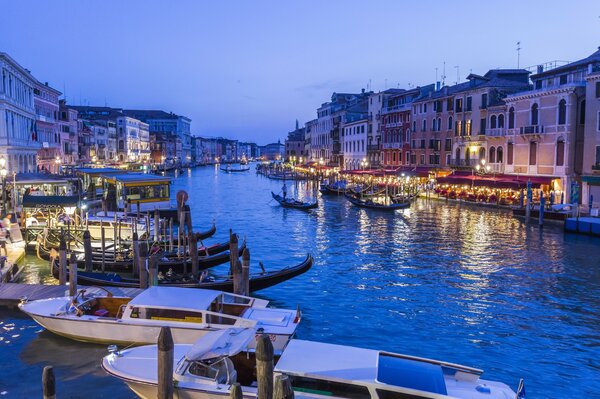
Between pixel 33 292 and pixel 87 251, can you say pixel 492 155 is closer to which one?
pixel 87 251

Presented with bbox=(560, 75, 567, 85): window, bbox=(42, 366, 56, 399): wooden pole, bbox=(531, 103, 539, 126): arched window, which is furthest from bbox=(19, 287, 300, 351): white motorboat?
bbox=(560, 75, 567, 85): window

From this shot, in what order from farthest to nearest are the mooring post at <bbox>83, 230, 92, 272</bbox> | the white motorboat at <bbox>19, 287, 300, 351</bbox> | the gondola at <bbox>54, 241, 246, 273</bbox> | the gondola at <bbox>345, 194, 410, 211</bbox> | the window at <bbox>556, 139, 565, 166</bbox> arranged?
the gondola at <bbox>345, 194, 410, 211</bbox> < the window at <bbox>556, 139, 565, 166</bbox> < the gondola at <bbox>54, 241, 246, 273</bbox> < the mooring post at <bbox>83, 230, 92, 272</bbox> < the white motorboat at <bbox>19, 287, 300, 351</bbox>

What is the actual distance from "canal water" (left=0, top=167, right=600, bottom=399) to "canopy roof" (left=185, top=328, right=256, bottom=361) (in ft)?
7.63

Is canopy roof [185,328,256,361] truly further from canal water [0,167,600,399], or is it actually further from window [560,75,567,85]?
window [560,75,567,85]

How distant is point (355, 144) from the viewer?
69.9 m

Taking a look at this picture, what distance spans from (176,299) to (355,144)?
6011cm

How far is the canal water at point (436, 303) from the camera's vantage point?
36.1ft

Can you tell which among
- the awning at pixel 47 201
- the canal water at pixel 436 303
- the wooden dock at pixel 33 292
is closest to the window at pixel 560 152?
the canal water at pixel 436 303

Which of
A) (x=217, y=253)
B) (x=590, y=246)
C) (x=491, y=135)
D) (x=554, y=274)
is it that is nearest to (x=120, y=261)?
(x=217, y=253)

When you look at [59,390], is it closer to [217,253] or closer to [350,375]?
[350,375]

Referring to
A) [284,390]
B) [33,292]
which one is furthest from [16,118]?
[284,390]

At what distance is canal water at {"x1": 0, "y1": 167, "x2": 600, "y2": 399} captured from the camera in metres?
11.0

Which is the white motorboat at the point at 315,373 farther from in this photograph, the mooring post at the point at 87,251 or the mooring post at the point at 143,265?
the mooring post at the point at 87,251

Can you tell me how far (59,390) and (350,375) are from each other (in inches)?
221
